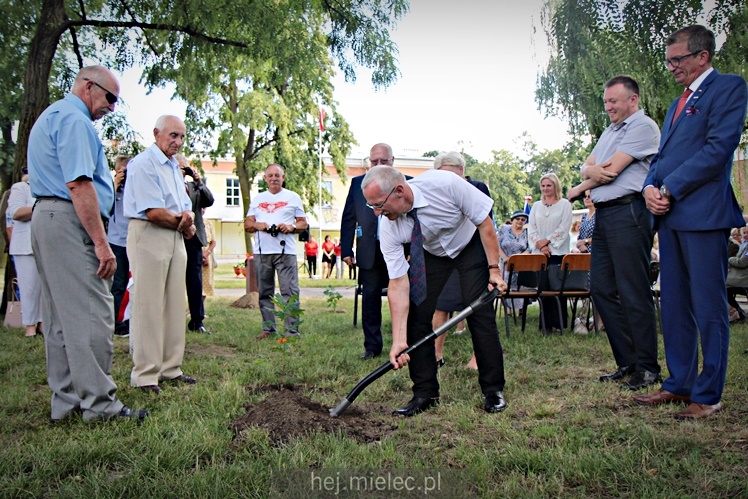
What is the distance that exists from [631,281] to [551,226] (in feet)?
11.5

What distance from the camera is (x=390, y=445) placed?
3150 millimetres

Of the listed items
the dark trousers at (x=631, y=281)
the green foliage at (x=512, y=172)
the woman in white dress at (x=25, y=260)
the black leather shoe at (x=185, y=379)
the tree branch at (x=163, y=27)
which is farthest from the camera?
the green foliage at (x=512, y=172)

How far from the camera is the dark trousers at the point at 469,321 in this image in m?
4.09

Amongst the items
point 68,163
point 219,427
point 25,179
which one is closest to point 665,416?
point 219,427

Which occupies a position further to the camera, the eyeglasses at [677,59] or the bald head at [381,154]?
the bald head at [381,154]

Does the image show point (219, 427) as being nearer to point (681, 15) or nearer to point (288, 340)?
point (288, 340)

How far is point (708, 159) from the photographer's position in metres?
3.61

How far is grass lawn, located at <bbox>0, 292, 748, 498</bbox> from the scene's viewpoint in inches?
104

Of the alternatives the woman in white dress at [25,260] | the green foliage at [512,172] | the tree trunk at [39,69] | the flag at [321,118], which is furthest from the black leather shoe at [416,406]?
the green foliage at [512,172]

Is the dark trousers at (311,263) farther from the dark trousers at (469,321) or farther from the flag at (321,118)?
the dark trousers at (469,321)

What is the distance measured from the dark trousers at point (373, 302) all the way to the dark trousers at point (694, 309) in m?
2.84

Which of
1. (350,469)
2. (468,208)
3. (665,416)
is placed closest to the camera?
(350,469)

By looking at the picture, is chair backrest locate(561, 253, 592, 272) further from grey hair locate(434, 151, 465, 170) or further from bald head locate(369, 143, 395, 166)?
bald head locate(369, 143, 395, 166)

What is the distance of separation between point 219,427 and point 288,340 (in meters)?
2.36
